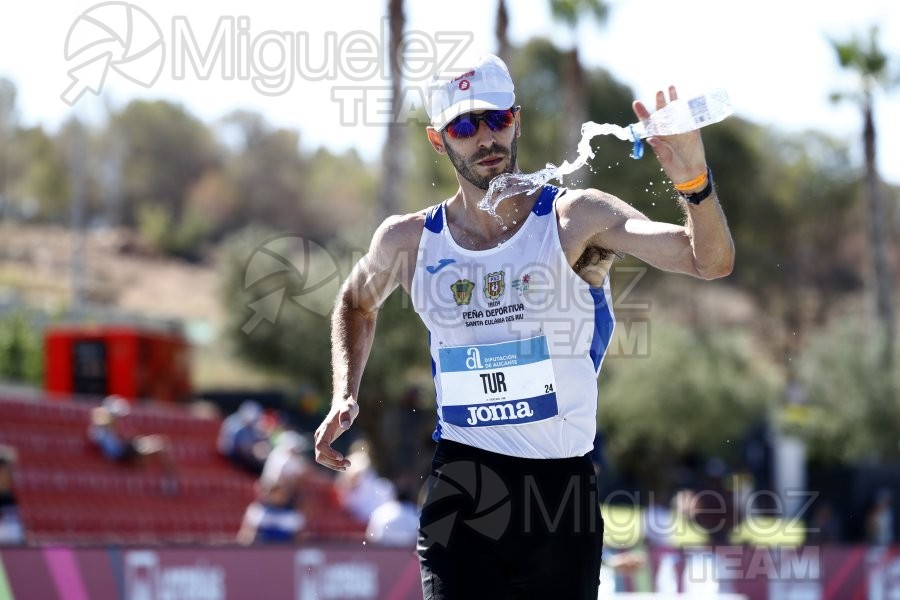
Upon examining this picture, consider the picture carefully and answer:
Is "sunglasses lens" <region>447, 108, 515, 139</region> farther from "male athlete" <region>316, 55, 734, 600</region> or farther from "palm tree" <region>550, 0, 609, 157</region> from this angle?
"palm tree" <region>550, 0, 609, 157</region>

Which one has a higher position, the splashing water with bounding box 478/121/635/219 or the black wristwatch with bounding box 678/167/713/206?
the splashing water with bounding box 478/121/635/219

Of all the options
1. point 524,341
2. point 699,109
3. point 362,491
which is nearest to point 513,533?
point 524,341

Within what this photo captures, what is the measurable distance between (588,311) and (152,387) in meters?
18.6

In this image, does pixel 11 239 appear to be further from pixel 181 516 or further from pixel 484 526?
pixel 484 526

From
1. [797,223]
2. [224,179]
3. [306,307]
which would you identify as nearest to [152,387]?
[306,307]

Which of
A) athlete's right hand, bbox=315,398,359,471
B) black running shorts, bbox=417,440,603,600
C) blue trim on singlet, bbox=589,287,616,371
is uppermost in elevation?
blue trim on singlet, bbox=589,287,616,371

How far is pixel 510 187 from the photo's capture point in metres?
4.14

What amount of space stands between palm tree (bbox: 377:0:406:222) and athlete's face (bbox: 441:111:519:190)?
14209mm

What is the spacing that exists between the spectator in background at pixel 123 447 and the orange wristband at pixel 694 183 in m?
12.0

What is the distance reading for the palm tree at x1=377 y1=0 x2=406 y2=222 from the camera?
18.7m

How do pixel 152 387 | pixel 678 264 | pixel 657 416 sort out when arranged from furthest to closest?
1. pixel 657 416
2. pixel 152 387
3. pixel 678 264

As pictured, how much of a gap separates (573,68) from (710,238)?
2060 centimetres

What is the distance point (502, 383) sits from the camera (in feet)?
13.2

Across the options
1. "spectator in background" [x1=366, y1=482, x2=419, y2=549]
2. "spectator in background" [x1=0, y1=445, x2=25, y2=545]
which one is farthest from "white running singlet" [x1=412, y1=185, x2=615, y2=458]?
"spectator in background" [x1=366, y1=482, x2=419, y2=549]
